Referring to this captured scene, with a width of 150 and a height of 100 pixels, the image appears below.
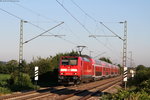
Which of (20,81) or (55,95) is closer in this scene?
(55,95)

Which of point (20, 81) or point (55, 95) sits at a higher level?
point (20, 81)

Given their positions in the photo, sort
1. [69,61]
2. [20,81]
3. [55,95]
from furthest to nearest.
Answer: [69,61] < [20,81] < [55,95]

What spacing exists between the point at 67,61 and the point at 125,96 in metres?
22.7

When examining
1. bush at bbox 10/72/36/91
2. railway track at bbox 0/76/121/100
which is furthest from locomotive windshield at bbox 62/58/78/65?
railway track at bbox 0/76/121/100

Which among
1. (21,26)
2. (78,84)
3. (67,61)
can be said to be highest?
(21,26)

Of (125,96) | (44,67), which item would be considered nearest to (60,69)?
(44,67)

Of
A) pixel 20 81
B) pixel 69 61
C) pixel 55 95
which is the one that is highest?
pixel 69 61

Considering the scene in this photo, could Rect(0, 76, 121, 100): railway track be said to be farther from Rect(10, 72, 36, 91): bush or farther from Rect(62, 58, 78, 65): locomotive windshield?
Rect(62, 58, 78, 65): locomotive windshield

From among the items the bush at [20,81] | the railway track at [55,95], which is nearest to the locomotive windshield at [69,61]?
the bush at [20,81]

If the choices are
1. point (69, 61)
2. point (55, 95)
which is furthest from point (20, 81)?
point (55, 95)

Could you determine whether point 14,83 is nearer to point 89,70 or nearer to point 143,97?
point 89,70

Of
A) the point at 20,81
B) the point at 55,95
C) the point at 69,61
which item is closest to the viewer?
the point at 55,95

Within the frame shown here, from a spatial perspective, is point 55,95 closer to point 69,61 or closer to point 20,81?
point 20,81

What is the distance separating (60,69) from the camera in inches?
1369
